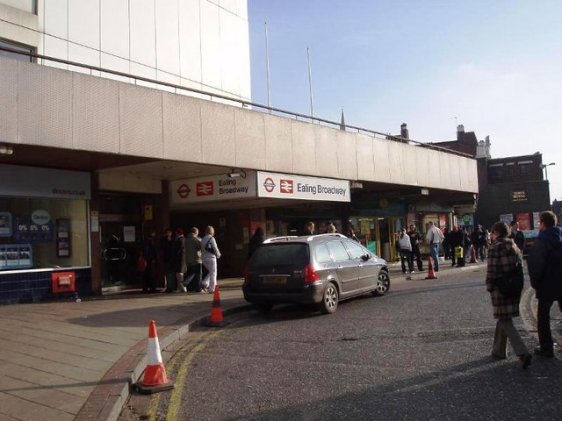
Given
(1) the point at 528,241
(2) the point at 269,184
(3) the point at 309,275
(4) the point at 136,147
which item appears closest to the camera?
(3) the point at 309,275

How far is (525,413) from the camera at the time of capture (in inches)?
189

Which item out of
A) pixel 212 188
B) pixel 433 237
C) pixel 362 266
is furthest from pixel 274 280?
pixel 433 237

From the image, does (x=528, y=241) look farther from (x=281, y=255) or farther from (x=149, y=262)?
(x=281, y=255)

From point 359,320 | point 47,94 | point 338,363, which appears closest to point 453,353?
point 338,363

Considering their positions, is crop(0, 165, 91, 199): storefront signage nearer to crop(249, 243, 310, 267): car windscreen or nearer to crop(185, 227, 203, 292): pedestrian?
crop(185, 227, 203, 292): pedestrian

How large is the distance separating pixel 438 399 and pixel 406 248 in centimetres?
1463

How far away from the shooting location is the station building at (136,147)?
460 inches

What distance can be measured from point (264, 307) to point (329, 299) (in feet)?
4.67

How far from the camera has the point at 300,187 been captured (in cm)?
1752

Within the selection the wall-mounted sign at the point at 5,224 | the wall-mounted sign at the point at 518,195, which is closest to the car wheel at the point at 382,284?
the wall-mounted sign at the point at 5,224

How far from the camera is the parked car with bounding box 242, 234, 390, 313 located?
10734 mm

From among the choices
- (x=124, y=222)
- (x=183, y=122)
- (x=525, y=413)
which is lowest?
(x=525, y=413)

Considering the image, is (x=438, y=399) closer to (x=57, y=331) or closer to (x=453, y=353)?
(x=453, y=353)

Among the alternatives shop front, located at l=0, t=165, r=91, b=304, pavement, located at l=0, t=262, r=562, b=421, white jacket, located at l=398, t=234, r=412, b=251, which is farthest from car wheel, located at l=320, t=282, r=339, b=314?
white jacket, located at l=398, t=234, r=412, b=251
